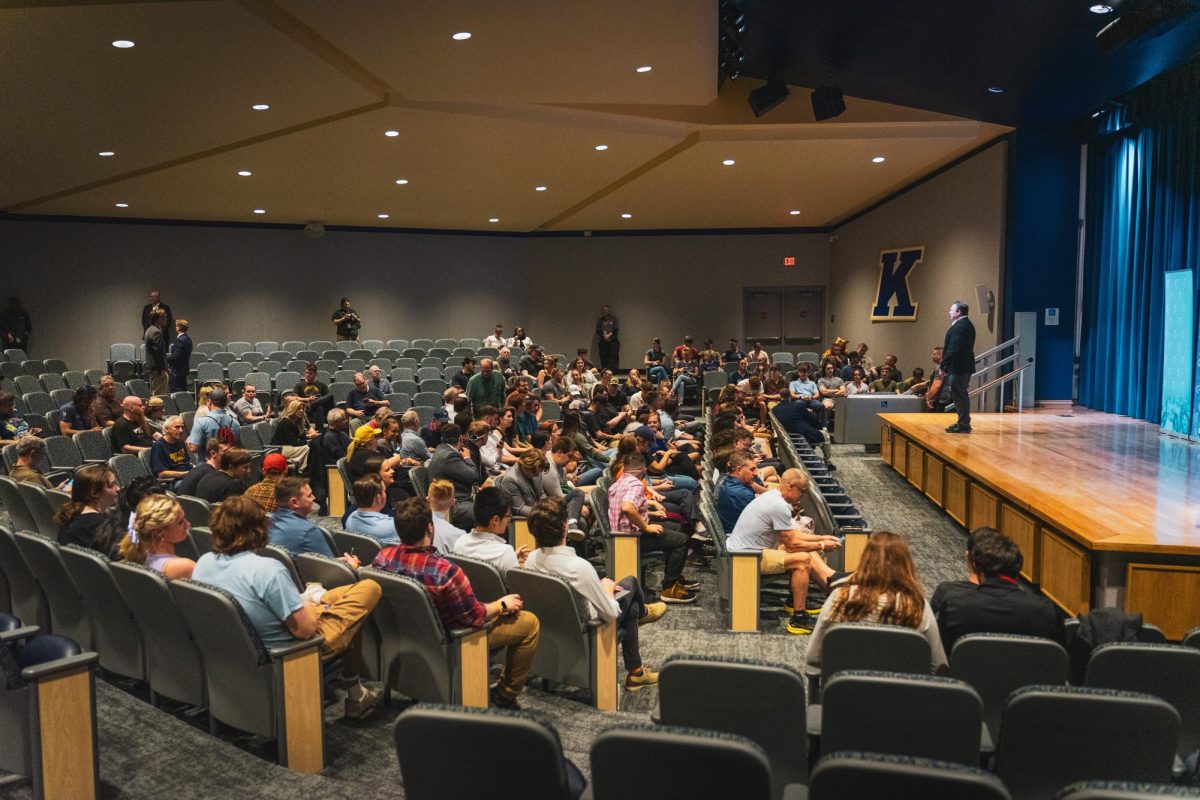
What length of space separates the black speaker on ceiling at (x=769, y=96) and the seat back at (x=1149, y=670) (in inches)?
307

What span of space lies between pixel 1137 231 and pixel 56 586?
37.9 ft

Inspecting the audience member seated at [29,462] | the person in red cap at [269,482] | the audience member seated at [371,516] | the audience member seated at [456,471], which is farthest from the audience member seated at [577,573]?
the audience member seated at [29,462]

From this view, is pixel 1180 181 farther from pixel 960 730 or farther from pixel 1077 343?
pixel 960 730

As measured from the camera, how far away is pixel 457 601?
3848 millimetres

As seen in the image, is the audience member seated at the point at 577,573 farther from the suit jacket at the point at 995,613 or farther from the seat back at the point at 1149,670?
the seat back at the point at 1149,670

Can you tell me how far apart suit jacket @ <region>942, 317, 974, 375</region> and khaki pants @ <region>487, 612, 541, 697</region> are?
20.3 feet

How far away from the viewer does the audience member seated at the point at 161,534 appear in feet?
12.7

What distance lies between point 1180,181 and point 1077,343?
116 inches

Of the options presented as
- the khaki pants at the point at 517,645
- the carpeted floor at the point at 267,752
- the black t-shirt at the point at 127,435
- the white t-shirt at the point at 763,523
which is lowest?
the carpeted floor at the point at 267,752

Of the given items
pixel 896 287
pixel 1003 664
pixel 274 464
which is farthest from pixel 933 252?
pixel 1003 664

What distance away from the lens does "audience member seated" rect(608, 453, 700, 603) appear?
606cm

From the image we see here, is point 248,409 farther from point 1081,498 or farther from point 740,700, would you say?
point 740,700

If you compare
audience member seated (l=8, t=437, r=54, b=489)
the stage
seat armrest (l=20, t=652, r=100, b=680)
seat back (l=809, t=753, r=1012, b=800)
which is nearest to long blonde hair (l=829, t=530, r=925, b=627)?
seat back (l=809, t=753, r=1012, b=800)

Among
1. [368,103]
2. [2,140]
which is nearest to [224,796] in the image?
[368,103]
